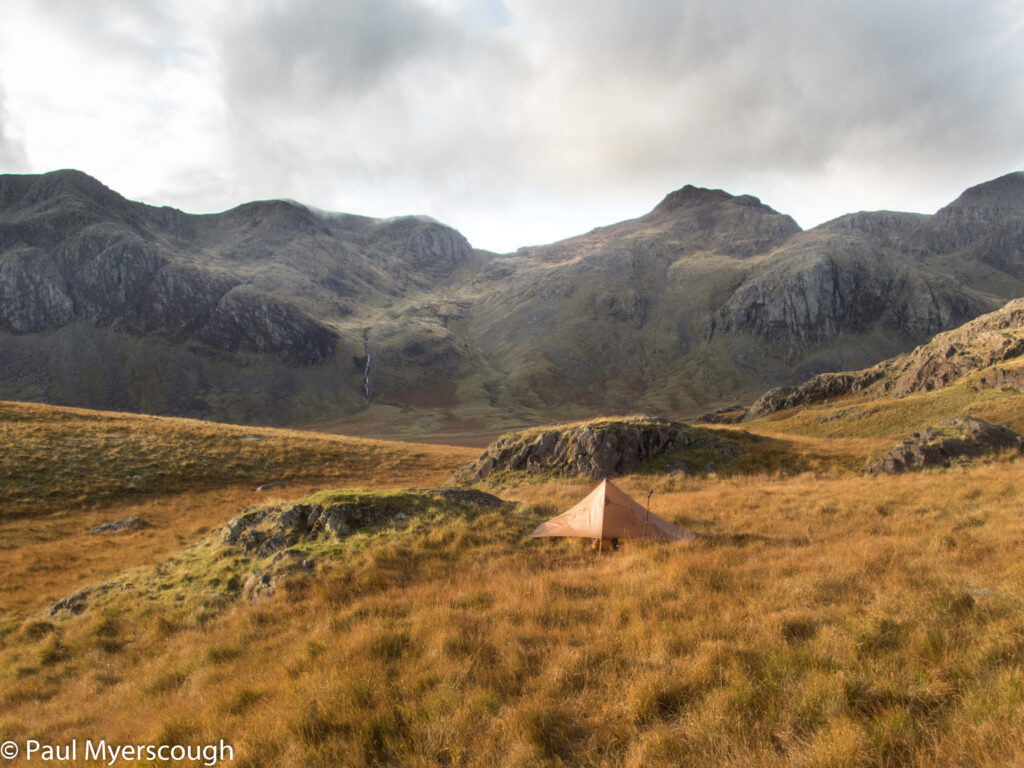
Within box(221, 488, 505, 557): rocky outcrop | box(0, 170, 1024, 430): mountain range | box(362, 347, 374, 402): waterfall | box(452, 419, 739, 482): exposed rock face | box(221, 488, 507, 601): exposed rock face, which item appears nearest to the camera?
box(221, 488, 507, 601): exposed rock face

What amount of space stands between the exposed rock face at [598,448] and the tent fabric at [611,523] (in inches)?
481

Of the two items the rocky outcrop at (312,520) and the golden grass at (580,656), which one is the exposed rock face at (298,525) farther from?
the golden grass at (580,656)

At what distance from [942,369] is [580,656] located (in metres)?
62.0

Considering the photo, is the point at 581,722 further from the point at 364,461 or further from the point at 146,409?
the point at 146,409

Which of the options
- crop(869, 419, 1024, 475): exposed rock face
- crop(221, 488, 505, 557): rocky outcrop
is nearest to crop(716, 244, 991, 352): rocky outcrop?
crop(869, 419, 1024, 475): exposed rock face

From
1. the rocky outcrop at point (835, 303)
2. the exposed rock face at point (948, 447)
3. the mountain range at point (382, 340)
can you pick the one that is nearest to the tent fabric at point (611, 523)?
the exposed rock face at point (948, 447)

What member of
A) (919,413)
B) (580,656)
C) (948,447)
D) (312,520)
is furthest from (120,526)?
(919,413)

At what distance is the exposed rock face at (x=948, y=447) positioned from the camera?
20259mm

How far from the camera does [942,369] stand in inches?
1916

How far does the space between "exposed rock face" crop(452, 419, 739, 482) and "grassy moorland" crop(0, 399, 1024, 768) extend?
12.7 meters

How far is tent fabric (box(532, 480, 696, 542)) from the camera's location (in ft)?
38.5

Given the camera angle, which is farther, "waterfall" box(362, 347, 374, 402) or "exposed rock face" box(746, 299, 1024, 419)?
"waterfall" box(362, 347, 374, 402)

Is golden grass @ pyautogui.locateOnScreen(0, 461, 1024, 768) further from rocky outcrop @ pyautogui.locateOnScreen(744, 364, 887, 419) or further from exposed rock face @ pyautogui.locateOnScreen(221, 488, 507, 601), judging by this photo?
rocky outcrop @ pyautogui.locateOnScreen(744, 364, 887, 419)

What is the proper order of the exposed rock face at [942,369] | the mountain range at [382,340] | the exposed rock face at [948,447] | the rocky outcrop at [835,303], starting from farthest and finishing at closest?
the rocky outcrop at [835,303] < the mountain range at [382,340] < the exposed rock face at [942,369] < the exposed rock face at [948,447]
